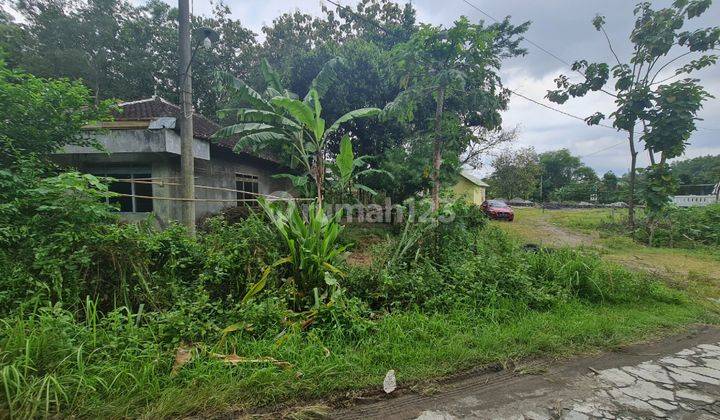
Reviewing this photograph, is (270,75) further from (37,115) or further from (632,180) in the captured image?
(632,180)

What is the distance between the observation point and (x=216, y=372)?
2.14m

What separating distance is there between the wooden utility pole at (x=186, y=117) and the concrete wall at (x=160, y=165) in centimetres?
47

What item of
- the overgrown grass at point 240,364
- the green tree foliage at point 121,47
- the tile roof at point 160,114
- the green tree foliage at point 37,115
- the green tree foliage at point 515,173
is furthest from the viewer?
the green tree foliage at point 515,173

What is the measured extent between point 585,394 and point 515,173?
3404 cm

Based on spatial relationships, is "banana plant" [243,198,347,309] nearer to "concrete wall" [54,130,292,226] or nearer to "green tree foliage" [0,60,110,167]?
"concrete wall" [54,130,292,226]

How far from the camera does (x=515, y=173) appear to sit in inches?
1273

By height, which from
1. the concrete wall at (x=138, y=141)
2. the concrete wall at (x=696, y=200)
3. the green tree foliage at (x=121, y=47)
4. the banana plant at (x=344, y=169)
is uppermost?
the green tree foliage at (x=121, y=47)

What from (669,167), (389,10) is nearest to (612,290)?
(669,167)

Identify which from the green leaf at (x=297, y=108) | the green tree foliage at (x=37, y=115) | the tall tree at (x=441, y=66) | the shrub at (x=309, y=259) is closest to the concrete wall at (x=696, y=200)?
the tall tree at (x=441, y=66)

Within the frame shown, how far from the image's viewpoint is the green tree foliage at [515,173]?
3180 centimetres

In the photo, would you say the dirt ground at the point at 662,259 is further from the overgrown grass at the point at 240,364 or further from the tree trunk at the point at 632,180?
the overgrown grass at the point at 240,364

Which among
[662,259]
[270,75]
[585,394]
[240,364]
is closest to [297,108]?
[270,75]

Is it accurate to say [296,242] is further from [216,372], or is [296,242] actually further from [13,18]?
[13,18]

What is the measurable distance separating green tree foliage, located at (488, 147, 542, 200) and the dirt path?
31.9m
